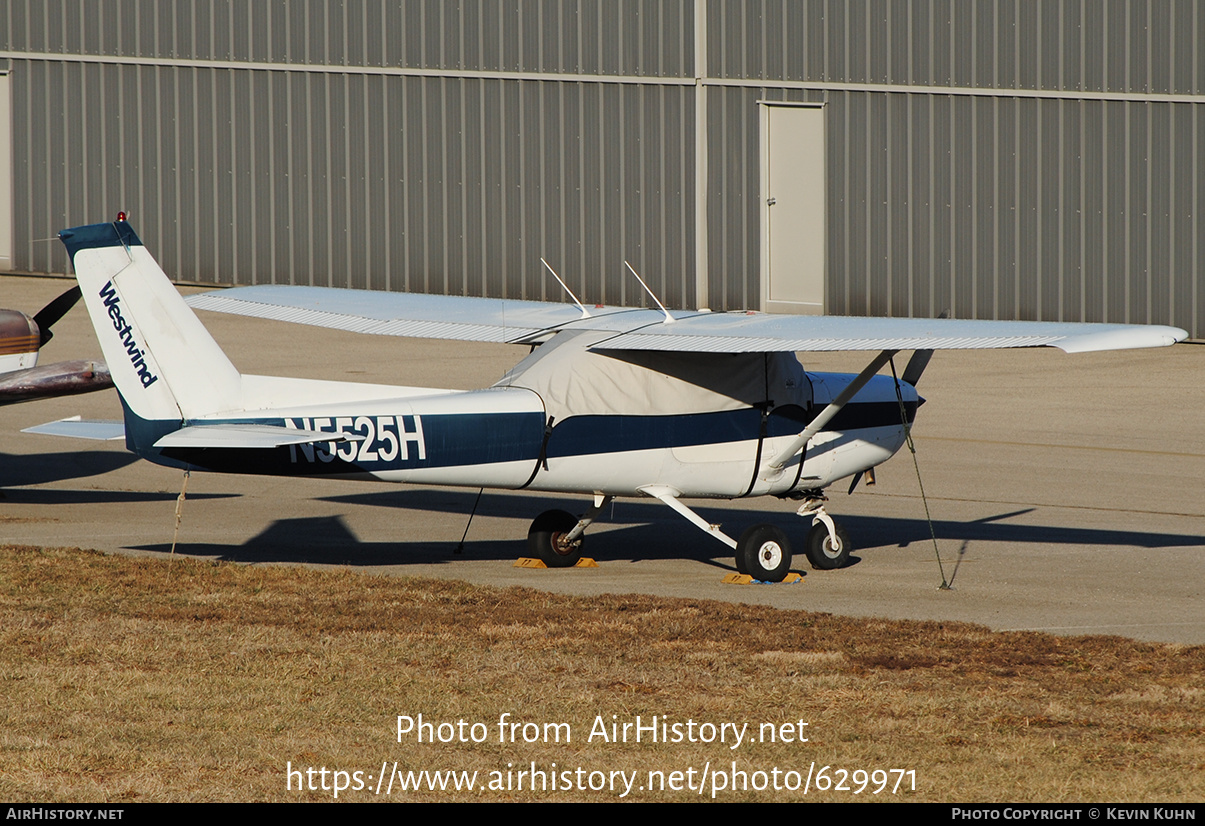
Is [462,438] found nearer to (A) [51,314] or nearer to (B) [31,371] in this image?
(B) [31,371]

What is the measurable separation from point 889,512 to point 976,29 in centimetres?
1511

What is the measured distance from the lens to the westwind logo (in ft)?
37.5

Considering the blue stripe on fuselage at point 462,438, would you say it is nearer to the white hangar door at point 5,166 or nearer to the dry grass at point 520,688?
the dry grass at point 520,688

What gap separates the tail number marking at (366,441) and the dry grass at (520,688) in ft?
3.35

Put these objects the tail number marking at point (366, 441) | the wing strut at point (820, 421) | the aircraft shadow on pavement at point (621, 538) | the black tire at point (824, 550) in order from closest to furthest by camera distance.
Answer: the tail number marking at point (366, 441)
the wing strut at point (820, 421)
the black tire at point (824, 550)
the aircraft shadow on pavement at point (621, 538)

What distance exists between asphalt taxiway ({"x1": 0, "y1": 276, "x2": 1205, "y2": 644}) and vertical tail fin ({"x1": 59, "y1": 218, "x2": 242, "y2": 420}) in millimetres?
2429

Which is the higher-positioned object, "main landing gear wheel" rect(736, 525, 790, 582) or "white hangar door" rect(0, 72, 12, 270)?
"white hangar door" rect(0, 72, 12, 270)

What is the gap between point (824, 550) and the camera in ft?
44.0

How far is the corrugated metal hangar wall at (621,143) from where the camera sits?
28156mm

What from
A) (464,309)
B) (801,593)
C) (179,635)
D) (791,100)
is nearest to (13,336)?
(464,309)

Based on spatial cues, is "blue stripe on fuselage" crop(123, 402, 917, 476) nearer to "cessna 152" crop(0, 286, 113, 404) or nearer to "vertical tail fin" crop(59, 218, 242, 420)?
"vertical tail fin" crop(59, 218, 242, 420)

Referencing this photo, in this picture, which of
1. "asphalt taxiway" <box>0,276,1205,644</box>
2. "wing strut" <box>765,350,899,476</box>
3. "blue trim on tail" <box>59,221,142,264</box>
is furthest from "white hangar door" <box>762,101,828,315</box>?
"blue trim on tail" <box>59,221,142,264</box>

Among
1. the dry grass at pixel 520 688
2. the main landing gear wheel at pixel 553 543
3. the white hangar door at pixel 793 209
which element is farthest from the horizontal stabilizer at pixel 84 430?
the white hangar door at pixel 793 209

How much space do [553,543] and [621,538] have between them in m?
1.61
